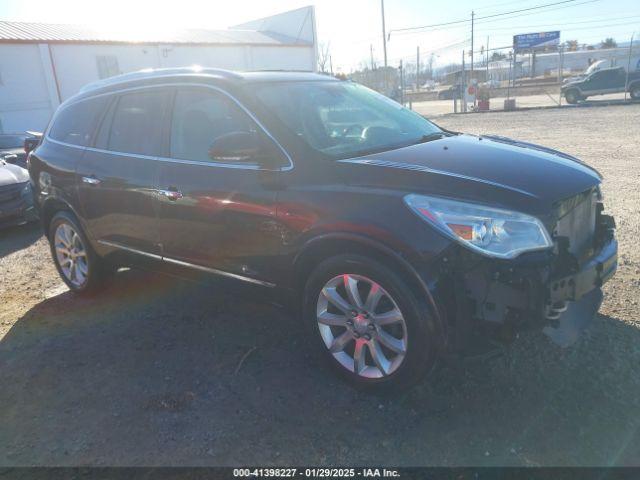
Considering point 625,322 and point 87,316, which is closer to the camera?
point 625,322

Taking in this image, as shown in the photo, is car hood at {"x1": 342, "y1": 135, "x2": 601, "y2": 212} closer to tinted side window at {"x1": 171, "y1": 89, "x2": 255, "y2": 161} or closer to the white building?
A: tinted side window at {"x1": 171, "y1": 89, "x2": 255, "y2": 161}

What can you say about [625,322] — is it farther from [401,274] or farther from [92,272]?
[92,272]

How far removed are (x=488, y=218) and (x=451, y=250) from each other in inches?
9.7

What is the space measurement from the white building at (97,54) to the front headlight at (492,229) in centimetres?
2667

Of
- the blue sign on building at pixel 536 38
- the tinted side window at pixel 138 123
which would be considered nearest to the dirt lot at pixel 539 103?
the blue sign on building at pixel 536 38

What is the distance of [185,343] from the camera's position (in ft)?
12.3

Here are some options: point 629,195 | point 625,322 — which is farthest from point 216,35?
point 625,322

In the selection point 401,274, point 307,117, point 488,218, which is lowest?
point 401,274

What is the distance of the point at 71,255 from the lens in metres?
4.88

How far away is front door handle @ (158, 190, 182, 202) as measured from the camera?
3.54 metres

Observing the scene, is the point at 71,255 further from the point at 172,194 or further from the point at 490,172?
the point at 490,172

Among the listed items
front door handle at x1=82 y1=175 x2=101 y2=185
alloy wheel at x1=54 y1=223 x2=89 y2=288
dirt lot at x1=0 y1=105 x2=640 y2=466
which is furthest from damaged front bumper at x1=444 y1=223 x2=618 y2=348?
alloy wheel at x1=54 y1=223 x2=89 y2=288

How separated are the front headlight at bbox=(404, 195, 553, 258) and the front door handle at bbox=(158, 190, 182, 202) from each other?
1820mm

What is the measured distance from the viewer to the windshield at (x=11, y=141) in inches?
472
